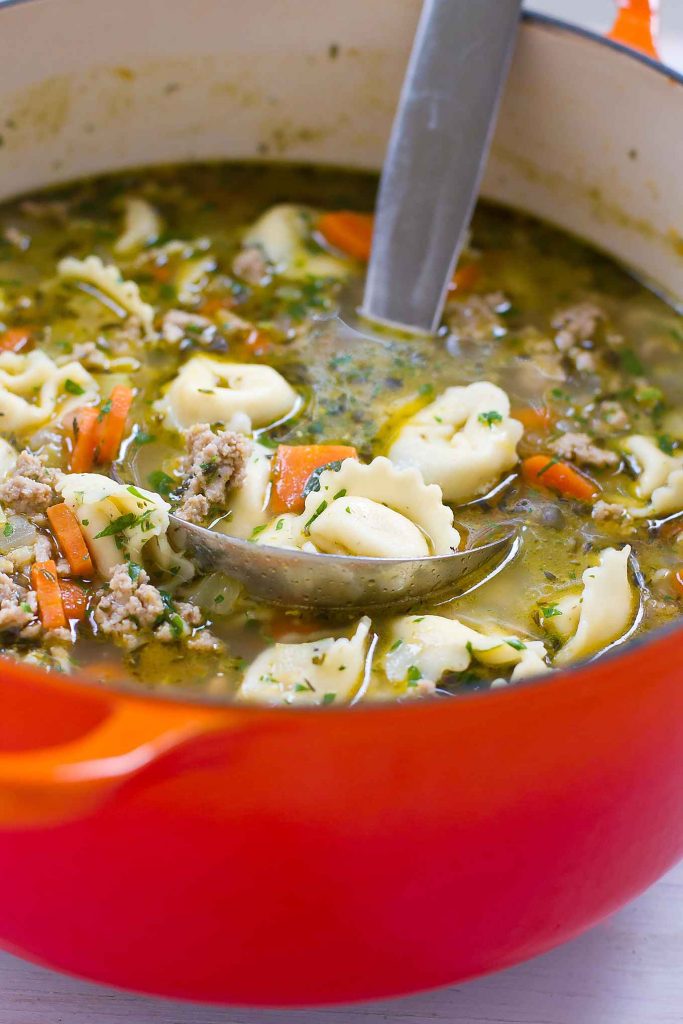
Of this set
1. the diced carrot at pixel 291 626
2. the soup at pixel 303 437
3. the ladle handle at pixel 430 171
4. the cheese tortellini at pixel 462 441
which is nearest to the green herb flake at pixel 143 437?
the soup at pixel 303 437

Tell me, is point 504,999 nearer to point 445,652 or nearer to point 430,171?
point 445,652

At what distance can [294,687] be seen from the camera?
2506 mm

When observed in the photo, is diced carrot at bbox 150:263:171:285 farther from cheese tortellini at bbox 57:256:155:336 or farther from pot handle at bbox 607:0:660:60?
pot handle at bbox 607:0:660:60

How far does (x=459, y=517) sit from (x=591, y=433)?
1.73ft

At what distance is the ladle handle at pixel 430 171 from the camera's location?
362 centimetres

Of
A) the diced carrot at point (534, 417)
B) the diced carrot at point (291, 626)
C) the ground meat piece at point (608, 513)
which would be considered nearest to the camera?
the diced carrot at point (291, 626)

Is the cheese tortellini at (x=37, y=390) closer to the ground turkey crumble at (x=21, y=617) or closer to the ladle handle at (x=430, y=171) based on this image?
the ground turkey crumble at (x=21, y=617)

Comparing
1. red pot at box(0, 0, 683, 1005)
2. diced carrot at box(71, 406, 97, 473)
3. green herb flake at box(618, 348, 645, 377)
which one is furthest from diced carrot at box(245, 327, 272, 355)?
red pot at box(0, 0, 683, 1005)

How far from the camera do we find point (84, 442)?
123 inches

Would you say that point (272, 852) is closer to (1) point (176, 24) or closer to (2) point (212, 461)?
(2) point (212, 461)

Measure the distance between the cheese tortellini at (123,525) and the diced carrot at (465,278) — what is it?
1416mm

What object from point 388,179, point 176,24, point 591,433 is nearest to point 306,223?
point 388,179

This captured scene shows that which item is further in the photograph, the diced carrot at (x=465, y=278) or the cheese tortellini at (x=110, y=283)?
the diced carrot at (x=465, y=278)

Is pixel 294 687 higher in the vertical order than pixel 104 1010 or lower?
higher
